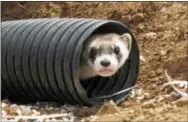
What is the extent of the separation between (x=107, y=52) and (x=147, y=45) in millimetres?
2049

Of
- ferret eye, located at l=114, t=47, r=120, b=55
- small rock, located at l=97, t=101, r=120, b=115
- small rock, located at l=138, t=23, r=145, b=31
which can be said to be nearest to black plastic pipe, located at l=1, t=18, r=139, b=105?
ferret eye, located at l=114, t=47, r=120, b=55

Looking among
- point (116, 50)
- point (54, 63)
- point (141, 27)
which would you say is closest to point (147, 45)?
point (141, 27)

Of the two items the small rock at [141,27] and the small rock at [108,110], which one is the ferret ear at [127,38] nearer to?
the small rock at [108,110]

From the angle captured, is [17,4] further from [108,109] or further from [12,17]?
[108,109]

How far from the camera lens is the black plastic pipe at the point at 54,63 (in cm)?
485

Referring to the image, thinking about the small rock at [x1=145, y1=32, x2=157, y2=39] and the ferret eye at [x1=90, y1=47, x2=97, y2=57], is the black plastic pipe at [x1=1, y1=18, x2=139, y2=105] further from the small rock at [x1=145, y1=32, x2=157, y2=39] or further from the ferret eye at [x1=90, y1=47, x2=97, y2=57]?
the small rock at [x1=145, y1=32, x2=157, y2=39]

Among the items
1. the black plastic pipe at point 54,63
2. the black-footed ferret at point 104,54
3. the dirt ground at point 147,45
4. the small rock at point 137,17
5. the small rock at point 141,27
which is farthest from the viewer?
the small rock at point 137,17

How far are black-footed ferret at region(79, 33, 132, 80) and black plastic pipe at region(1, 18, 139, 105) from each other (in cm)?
13

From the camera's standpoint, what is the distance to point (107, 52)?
5086mm

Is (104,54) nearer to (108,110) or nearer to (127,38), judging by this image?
(127,38)

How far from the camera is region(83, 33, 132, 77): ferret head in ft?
16.2

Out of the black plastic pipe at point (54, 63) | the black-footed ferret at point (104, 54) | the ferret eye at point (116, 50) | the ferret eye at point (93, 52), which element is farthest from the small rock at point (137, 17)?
→ the ferret eye at point (93, 52)

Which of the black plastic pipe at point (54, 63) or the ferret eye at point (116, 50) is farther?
the ferret eye at point (116, 50)

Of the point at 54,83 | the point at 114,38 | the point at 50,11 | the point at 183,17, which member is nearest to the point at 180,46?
the point at 183,17
